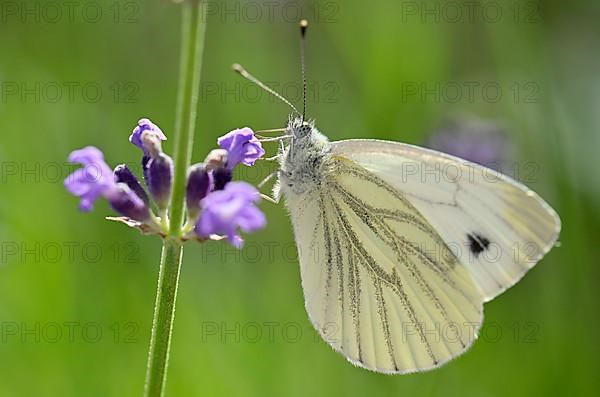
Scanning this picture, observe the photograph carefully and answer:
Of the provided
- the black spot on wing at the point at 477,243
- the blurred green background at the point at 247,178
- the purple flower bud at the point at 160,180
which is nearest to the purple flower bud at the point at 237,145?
the purple flower bud at the point at 160,180

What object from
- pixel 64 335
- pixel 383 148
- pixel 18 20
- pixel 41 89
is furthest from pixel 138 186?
pixel 18 20

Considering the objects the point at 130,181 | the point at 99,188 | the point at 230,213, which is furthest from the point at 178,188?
the point at 130,181

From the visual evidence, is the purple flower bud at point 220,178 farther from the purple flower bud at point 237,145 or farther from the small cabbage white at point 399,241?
the small cabbage white at point 399,241

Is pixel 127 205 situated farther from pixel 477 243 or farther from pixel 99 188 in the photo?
pixel 477 243

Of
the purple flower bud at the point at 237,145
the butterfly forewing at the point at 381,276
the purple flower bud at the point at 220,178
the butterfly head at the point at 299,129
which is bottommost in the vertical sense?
the butterfly forewing at the point at 381,276

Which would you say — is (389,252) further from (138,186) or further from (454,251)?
(138,186)

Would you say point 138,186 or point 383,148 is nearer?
point 138,186

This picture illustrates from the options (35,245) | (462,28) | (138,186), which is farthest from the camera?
(462,28)
